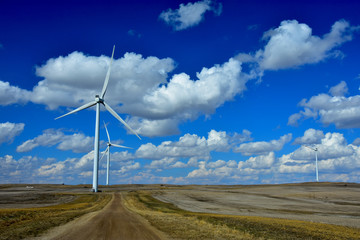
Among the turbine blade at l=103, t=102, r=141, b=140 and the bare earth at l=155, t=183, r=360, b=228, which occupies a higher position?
the turbine blade at l=103, t=102, r=141, b=140

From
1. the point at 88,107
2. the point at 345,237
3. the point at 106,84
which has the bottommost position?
the point at 345,237

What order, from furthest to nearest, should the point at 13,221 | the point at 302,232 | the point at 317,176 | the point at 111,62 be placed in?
the point at 317,176 → the point at 111,62 → the point at 13,221 → the point at 302,232

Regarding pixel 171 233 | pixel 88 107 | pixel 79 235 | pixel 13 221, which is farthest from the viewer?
pixel 88 107

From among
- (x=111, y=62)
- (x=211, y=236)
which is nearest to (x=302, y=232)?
(x=211, y=236)

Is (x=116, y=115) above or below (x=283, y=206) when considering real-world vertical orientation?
above

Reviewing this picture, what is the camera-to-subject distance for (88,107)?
12300 cm

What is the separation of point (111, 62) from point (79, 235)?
94.6 m

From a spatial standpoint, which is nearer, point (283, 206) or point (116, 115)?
point (283, 206)

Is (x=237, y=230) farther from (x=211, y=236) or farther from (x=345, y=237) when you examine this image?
(x=345, y=237)

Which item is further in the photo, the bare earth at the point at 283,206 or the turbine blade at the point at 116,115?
the turbine blade at the point at 116,115

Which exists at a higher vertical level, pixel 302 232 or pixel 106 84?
pixel 106 84

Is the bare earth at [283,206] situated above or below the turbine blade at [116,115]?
below

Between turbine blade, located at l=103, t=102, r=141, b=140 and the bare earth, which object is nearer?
the bare earth

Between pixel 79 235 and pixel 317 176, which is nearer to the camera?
pixel 79 235
